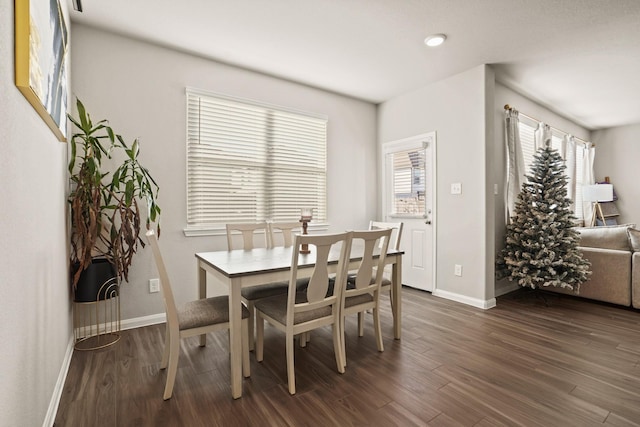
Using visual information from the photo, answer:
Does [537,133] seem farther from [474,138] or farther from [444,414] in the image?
[444,414]

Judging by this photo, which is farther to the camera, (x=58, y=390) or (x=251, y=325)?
(x=251, y=325)

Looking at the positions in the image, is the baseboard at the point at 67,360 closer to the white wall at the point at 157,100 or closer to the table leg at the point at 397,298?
the white wall at the point at 157,100

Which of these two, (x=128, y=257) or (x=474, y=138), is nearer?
(x=128, y=257)

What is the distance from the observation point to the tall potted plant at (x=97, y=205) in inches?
96.1

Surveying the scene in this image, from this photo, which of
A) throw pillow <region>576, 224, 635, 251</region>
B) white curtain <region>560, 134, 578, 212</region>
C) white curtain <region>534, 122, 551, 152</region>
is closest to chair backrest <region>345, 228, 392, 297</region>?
throw pillow <region>576, 224, 635, 251</region>

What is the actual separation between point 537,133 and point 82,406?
5964mm

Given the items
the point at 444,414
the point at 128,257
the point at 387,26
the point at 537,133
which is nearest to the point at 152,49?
the point at 128,257

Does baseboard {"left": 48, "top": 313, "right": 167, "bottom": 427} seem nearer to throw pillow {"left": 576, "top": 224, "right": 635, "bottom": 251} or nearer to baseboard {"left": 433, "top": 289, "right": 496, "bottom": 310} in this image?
baseboard {"left": 433, "top": 289, "right": 496, "bottom": 310}

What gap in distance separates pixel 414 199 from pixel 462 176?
0.78 meters

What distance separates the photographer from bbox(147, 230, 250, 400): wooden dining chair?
1.84 m

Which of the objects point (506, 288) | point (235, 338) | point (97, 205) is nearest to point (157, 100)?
point (97, 205)

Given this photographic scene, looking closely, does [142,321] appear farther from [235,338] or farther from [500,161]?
[500,161]

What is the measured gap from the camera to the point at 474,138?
367 cm

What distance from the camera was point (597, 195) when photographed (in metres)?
5.77
